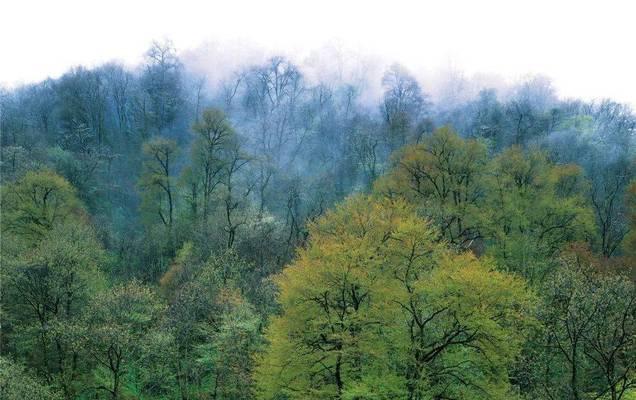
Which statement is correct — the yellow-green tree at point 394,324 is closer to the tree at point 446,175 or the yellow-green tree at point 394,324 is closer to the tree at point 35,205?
the tree at point 446,175

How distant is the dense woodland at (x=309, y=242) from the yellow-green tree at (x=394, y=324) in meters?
0.12

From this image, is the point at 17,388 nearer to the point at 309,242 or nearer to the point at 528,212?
the point at 309,242

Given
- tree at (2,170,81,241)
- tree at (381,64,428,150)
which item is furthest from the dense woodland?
tree at (381,64,428,150)

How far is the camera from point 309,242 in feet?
120

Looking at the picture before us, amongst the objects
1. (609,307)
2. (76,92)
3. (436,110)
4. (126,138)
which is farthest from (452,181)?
(76,92)

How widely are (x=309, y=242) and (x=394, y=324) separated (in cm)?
1306

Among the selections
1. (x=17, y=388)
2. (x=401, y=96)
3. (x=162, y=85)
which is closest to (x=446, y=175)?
(x=401, y=96)

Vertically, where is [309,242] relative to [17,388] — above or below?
above

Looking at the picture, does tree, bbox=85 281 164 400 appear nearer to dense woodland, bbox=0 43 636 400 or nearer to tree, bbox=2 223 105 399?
dense woodland, bbox=0 43 636 400

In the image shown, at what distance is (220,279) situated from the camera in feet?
119

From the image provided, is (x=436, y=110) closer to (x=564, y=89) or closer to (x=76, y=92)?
(x=564, y=89)

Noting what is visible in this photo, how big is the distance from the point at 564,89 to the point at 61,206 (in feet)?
222

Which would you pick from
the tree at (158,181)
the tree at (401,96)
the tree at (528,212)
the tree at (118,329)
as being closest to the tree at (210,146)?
the tree at (158,181)

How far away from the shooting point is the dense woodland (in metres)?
23.4
